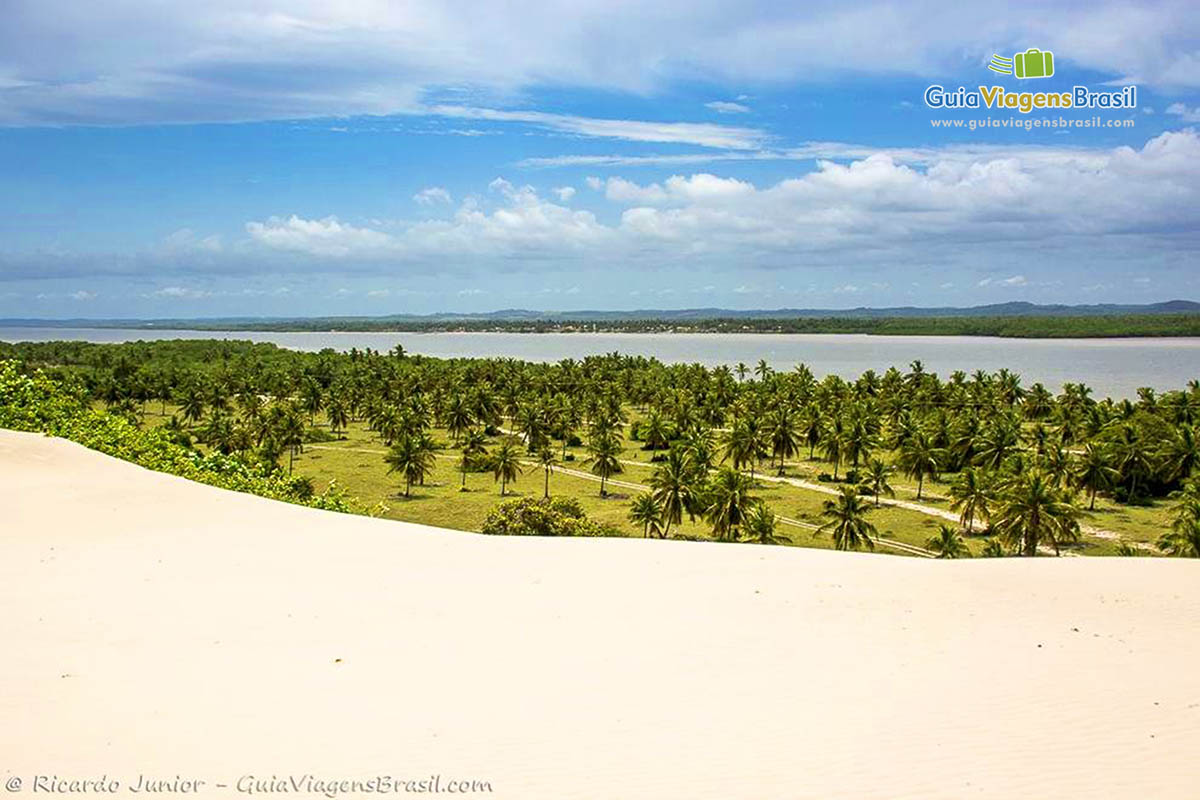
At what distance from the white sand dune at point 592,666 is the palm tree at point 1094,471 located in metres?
51.6

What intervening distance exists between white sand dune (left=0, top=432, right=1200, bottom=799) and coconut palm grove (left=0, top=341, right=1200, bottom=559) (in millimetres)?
11573

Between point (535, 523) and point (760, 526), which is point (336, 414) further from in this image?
point (760, 526)

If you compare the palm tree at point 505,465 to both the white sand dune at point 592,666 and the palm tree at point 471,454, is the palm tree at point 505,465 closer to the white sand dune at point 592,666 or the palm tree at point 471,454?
the palm tree at point 471,454

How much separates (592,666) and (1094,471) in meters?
62.4

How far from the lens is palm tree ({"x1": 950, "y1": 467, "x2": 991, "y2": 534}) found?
168 feet

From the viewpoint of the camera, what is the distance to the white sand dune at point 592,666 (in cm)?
714

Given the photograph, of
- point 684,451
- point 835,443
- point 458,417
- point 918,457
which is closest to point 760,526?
point 684,451

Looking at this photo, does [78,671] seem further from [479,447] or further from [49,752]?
[479,447]

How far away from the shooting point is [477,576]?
12.9m

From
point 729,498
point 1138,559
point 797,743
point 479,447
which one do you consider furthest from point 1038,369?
point 797,743

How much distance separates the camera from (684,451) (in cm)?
5622

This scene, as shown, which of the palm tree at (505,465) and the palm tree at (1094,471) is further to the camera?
the palm tree at (505,465)

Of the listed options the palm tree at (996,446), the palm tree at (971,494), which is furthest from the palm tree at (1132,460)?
the palm tree at (971,494)

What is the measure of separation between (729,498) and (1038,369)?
150m
